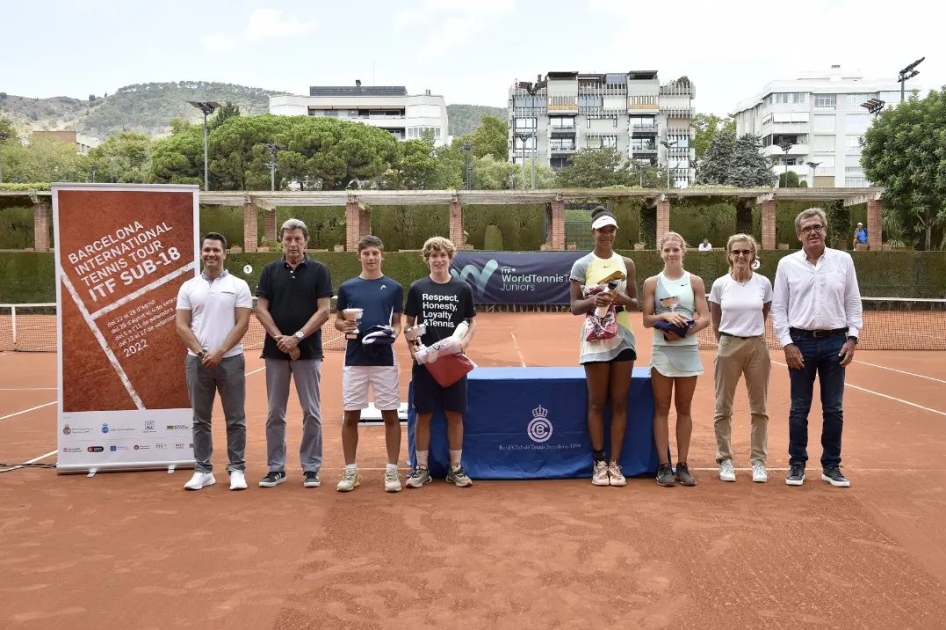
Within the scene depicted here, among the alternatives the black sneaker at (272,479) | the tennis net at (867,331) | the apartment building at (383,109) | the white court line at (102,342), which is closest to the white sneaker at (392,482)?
the black sneaker at (272,479)

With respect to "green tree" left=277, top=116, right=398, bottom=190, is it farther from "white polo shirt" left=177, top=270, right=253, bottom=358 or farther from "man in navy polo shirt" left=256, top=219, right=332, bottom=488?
"man in navy polo shirt" left=256, top=219, right=332, bottom=488

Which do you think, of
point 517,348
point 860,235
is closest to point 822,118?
point 860,235

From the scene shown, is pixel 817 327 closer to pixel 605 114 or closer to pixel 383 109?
pixel 605 114

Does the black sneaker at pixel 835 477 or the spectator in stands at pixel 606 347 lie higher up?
the spectator in stands at pixel 606 347

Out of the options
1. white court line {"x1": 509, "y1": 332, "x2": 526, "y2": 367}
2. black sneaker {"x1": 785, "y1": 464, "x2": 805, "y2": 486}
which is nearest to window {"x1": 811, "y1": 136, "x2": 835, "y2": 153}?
white court line {"x1": 509, "y1": 332, "x2": 526, "y2": 367}

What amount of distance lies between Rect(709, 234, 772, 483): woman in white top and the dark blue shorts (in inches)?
76.8

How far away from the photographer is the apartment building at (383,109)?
352 ft

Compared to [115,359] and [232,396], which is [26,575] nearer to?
[232,396]

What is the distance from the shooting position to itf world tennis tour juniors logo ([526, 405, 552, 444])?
629 centimetres

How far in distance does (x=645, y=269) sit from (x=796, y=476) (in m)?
25.1

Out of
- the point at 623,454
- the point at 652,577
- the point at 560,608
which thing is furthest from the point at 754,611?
the point at 623,454

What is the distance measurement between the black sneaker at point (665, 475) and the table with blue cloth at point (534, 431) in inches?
7.3

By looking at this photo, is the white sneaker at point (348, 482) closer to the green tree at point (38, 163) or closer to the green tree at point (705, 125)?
the green tree at point (38, 163)

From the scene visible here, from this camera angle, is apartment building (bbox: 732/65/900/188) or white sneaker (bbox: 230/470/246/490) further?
apartment building (bbox: 732/65/900/188)
